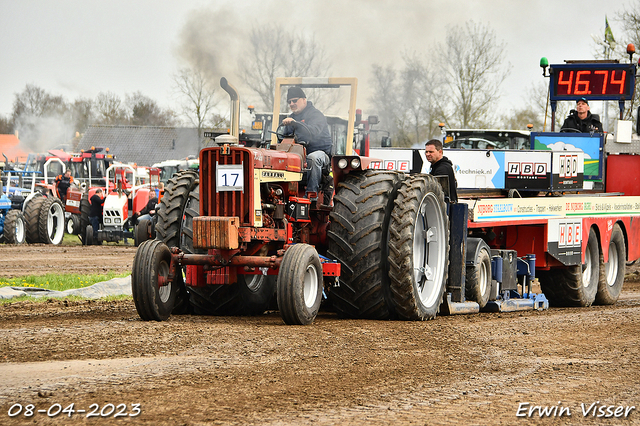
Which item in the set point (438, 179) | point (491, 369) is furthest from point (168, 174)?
point (491, 369)

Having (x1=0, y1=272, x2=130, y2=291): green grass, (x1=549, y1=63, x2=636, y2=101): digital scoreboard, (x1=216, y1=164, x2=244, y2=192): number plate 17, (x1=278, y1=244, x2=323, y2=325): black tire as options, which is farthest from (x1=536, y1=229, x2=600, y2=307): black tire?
(x1=0, y1=272, x2=130, y2=291): green grass

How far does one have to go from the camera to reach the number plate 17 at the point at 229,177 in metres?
7.82

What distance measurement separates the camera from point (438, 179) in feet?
32.1

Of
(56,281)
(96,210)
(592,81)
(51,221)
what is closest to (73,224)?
(51,221)

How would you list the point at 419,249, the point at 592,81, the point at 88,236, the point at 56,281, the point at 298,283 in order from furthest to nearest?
the point at 88,236
the point at 592,81
the point at 56,281
the point at 419,249
the point at 298,283

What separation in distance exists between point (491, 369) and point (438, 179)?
403 centimetres

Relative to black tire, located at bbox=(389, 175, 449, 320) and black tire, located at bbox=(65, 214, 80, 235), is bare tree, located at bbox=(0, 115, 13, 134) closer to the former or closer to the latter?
black tire, located at bbox=(65, 214, 80, 235)

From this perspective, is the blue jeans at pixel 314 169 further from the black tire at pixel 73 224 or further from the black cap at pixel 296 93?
the black tire at pixel 73 224

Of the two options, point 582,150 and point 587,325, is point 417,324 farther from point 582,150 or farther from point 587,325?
point 582,150

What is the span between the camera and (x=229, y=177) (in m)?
7.85

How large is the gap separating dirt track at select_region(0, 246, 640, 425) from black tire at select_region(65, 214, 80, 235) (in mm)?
18931

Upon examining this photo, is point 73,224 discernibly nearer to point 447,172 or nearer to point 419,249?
point 447,172

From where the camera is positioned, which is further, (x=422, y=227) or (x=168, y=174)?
(x=168, y=174)

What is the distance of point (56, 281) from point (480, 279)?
689 centimetres
